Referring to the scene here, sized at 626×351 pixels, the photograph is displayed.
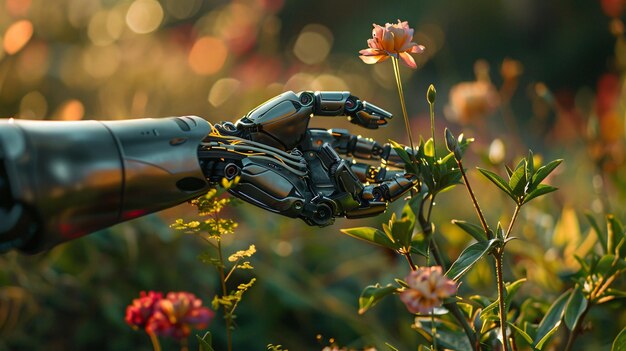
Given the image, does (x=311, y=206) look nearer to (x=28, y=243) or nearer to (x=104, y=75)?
(x=28, y=243)

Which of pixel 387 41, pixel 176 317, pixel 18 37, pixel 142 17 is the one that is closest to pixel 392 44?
pixel 387 41

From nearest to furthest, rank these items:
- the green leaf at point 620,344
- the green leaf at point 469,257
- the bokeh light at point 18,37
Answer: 1. the green leaf at point 469,257
2. the green leaf at point 620,344
3. the bokeh light at point 18,37

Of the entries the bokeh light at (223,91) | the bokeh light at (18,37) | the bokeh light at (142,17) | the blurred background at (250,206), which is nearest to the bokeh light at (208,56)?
the blurred background at (250,206)

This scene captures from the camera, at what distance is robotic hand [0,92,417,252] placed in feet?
2.21

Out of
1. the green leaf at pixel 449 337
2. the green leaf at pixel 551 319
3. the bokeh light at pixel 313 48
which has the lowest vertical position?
the bokeh light at pixel 313 48

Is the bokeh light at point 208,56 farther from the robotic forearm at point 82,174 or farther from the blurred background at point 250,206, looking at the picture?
the robotic forearm at point 82,174

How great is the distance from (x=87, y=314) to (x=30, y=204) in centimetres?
99

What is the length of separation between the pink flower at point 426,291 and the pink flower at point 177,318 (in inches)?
7.2

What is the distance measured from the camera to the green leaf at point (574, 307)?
0.96 meters

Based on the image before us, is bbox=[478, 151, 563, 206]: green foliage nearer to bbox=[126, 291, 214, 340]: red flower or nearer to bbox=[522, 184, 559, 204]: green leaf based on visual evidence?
bbox=[522, 184, 559, 204]: green leaf

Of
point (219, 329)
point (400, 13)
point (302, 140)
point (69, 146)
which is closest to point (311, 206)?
point (302, 140)

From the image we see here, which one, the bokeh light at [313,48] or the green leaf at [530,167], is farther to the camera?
the bokeh light at [313,48]

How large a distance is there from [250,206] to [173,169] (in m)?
1.16

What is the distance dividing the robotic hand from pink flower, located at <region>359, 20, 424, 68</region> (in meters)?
0.08
